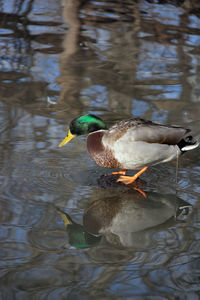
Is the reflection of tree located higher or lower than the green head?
lower

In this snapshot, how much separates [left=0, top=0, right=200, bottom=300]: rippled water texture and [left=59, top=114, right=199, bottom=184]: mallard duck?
23 cm

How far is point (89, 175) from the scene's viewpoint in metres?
4.21

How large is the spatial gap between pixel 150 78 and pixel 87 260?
4.13m

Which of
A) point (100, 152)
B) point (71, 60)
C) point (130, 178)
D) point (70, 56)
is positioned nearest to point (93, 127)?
point (100, 152)

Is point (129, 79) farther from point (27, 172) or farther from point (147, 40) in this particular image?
point (27, 172)

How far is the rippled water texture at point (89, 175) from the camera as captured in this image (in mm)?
2826

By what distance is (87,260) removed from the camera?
9.73ft

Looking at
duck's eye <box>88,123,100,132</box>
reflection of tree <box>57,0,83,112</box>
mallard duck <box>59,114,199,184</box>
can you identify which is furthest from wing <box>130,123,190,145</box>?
reflection of tree <box>57,0,83,112</box>

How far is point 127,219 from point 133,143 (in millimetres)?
692

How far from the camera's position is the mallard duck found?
3.94 meters

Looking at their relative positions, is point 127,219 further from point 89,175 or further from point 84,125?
point 84,125

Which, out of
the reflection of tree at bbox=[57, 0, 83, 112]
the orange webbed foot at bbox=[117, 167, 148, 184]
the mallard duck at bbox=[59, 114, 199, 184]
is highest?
the mallard duck at bbox=[59, 114, 199, 184]

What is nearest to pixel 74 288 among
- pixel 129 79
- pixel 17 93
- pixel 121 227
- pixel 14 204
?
pixel 121 227

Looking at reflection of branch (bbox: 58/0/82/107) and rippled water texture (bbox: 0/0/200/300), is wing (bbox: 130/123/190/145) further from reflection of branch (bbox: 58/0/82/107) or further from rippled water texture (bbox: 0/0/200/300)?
reflection of branch (bbox: 58/0/82/107)
